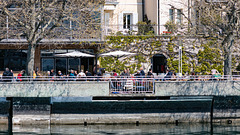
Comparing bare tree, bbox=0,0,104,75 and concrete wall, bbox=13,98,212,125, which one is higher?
bare tree, bbox=0,0,104,75

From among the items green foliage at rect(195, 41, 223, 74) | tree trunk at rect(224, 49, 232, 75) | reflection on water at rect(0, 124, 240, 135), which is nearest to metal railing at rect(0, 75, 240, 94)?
tree trunk at rect(224, 49, 232, 75)

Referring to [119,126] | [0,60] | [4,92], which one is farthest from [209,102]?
[0,60]

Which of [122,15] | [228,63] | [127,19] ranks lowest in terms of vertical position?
[228,63]

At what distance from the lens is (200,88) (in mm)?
23234

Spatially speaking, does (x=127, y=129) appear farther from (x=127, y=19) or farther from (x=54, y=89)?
(x=127, y=19)

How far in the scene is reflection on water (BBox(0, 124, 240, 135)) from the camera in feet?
70.1

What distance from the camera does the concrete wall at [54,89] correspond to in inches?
897

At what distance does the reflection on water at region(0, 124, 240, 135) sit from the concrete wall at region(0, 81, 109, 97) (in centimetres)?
175

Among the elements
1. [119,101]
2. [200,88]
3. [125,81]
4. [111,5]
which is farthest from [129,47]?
[200,88]

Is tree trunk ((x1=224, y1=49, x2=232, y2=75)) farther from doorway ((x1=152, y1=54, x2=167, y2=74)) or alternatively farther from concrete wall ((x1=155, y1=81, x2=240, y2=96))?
doorway ((x1=152, y1=54, x2=167, y2=74))

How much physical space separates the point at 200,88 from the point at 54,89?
7915mm

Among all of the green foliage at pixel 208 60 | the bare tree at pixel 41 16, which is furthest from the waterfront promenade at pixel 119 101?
the green foliage at pixel 208 60

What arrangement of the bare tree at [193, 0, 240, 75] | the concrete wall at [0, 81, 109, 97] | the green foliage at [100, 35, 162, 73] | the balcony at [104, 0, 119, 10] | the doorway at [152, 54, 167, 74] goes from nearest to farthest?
the concrete wall at [0, 81, 109, 97] → the bare tree at [193, 0, 240, 75] → the green foliage at [100, 35, 162, 73] → the balcony at [104, 0, 119, 10] → the doorway at [152, 54, 167, 74]

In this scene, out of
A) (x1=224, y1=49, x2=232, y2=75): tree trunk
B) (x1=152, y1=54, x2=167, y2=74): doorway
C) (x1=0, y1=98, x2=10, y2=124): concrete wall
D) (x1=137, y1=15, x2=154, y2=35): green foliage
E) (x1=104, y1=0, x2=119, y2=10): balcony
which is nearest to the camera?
(x1=0, y1=98, x2=10, y2=124): concrete wall
